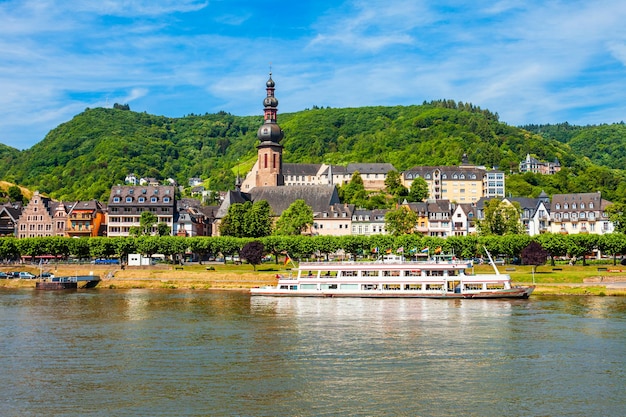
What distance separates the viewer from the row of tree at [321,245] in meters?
95.9

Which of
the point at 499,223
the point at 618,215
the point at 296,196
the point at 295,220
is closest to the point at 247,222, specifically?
the point at 295,220

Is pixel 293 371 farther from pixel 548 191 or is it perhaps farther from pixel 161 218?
pixel 548 191

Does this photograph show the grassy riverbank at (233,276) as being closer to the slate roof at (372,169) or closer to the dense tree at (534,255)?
the dense tree at (534,255)

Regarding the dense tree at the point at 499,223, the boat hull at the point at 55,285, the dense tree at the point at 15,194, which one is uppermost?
the dense tree at the point at 15,194

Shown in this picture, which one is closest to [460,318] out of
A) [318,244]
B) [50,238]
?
[318,244]

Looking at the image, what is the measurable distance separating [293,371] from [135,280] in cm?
5929

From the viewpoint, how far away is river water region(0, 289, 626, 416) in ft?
108

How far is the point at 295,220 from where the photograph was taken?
123500 millimetres

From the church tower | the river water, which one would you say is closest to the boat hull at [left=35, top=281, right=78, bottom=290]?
the river water

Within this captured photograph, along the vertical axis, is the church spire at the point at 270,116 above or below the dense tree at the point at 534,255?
above

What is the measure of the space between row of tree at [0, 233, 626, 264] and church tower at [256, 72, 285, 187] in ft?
142

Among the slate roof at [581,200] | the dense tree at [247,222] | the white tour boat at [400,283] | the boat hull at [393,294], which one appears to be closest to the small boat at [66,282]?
the boat hull at [393,294]

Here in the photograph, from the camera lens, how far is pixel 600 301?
70188mm

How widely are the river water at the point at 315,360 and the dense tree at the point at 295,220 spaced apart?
55026 millimetres
